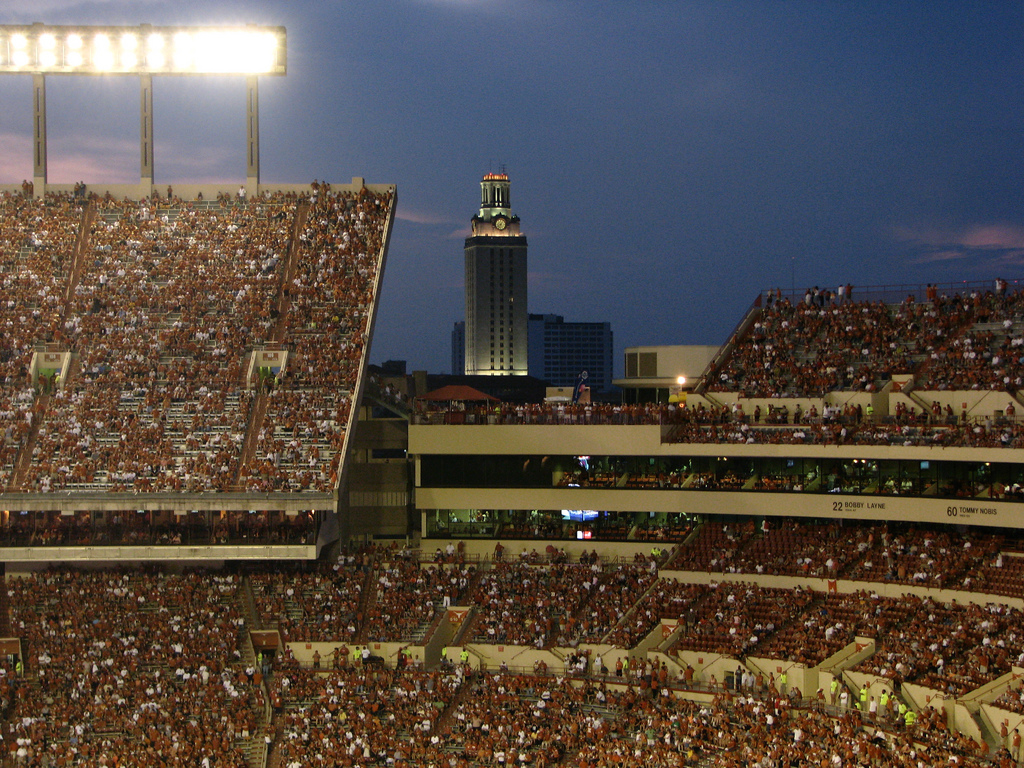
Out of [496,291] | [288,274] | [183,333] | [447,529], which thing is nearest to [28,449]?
[183,333]

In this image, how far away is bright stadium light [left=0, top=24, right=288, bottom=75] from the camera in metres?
53.8

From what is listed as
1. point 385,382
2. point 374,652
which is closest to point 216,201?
point 385,382

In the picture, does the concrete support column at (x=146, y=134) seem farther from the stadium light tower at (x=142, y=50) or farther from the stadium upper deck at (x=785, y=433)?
the stadium upper deck at (x=785, y=433)

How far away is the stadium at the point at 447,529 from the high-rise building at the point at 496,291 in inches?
5258

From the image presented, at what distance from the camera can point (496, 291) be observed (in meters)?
190

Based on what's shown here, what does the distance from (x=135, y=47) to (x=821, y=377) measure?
98.3 feet

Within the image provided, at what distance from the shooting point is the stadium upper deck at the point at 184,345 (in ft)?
147

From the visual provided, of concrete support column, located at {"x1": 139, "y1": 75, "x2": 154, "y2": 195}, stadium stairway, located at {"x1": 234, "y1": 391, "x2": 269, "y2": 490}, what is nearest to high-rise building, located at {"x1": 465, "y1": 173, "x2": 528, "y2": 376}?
concrete support column, located at {"x1": 139, "y1": 75, "x2": 154, "y2": 195}

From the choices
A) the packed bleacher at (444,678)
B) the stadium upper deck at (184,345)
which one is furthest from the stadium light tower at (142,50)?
the packed bleacher at (444,678)

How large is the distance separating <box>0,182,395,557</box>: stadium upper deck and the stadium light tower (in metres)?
5.44

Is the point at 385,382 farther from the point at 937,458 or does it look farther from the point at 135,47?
the point at 937,458

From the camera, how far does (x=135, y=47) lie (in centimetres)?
5397

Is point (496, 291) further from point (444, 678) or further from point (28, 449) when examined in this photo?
point (444, 678)

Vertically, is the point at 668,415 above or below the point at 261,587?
above
